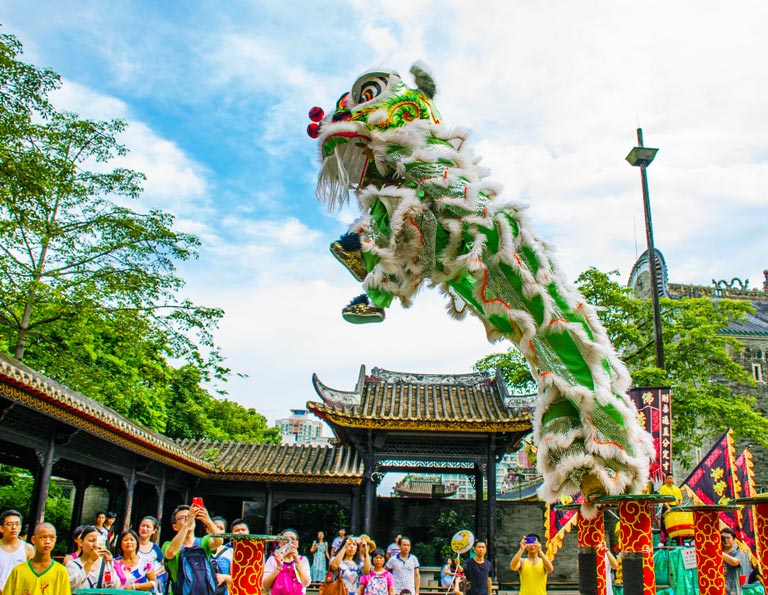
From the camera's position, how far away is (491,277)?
268cm

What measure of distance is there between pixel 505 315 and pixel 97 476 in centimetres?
1229

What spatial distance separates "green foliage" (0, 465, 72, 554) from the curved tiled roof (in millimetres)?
3858

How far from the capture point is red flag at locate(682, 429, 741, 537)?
27.0 feet

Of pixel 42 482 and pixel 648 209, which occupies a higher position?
pixel 648 209

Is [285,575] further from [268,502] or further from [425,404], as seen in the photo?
[268,502]

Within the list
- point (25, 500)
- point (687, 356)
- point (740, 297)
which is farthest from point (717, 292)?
point (25, 500)

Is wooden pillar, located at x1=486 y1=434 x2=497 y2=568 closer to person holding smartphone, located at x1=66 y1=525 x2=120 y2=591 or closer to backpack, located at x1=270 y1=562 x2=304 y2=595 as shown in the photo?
backpack, located at x1=270 y1=562 x2=304 y2=595

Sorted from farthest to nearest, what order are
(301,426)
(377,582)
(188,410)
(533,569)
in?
(301,426)
(188,410)
(377,582)
(533,569)

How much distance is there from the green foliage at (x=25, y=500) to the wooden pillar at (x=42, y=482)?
24.7 ft

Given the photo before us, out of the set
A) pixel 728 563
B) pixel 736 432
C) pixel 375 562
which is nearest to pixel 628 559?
pixel 728 563

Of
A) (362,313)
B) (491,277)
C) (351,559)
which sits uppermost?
(491,277)

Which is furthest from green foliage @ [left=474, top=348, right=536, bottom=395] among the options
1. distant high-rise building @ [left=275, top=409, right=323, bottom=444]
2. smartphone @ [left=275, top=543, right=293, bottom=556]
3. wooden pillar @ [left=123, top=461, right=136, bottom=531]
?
distant high-rise building @ [left=275, top=409, right=323, bottom=444]

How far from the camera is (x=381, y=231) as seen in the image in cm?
269

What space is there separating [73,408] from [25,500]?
32.3ft
